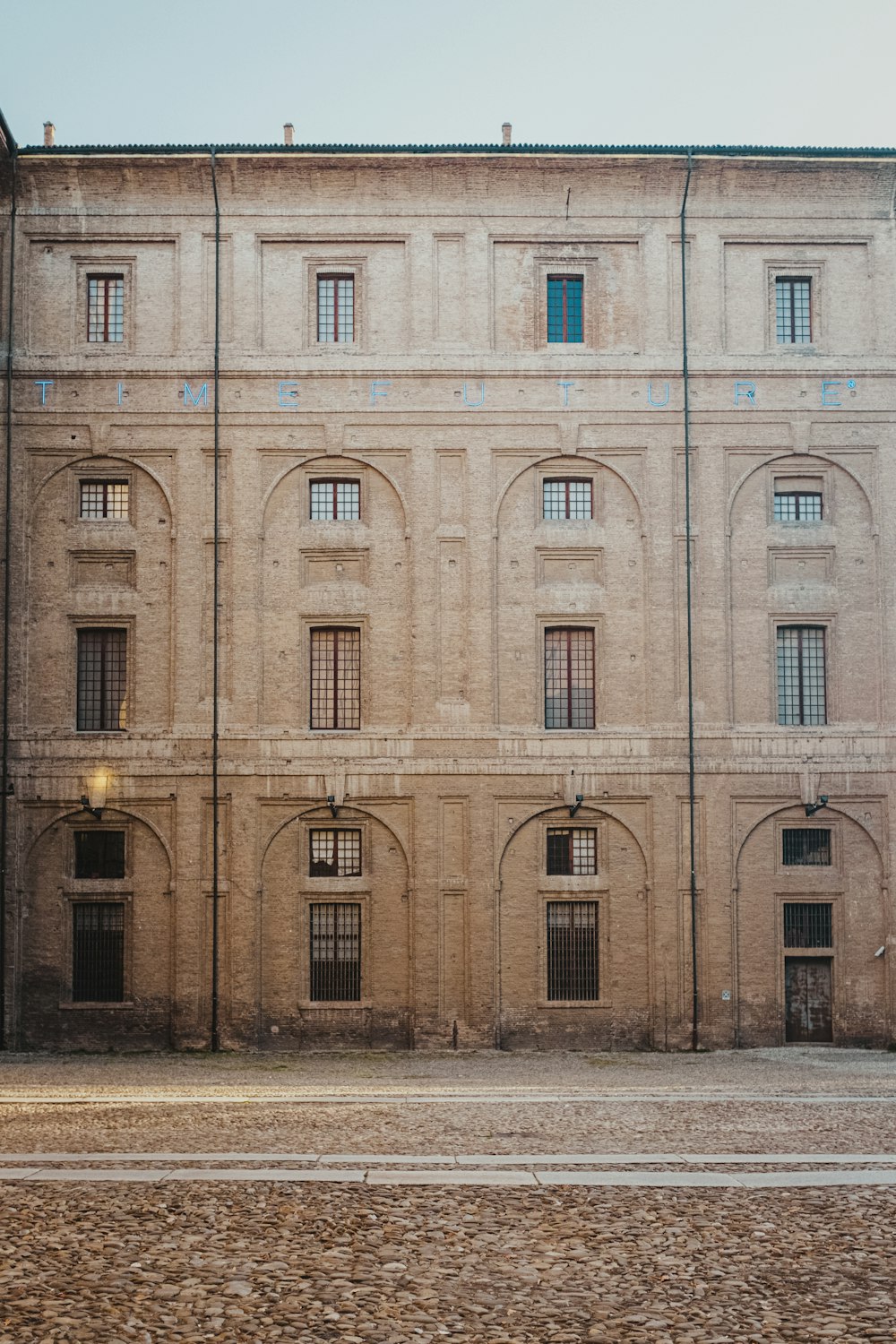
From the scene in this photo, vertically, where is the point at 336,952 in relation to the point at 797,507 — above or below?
below

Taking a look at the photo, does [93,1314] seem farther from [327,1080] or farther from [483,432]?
[483,432]

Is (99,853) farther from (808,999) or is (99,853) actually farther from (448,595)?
(808,999)

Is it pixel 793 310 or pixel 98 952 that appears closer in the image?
pixel 98 952

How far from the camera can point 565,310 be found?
28219 millimetres

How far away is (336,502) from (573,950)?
920 centimetres

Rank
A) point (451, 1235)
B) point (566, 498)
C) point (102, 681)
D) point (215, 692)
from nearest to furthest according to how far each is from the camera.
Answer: point (451, 1235) → point (215, 692) → point (102, 681) → point (566, 498)

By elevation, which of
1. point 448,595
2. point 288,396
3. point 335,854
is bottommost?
point 335,854

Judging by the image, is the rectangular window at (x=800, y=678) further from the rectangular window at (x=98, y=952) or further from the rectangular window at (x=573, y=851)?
the rectangular window at (x=98, y=952)

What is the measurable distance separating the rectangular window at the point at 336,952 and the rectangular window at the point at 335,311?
10.4m

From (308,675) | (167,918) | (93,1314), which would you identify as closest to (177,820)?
(167,918)

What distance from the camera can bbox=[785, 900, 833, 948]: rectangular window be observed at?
27188 millimetres

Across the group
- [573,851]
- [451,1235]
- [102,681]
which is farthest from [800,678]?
[451,1235]

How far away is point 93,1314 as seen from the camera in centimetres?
910

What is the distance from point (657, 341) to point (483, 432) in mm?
3653
